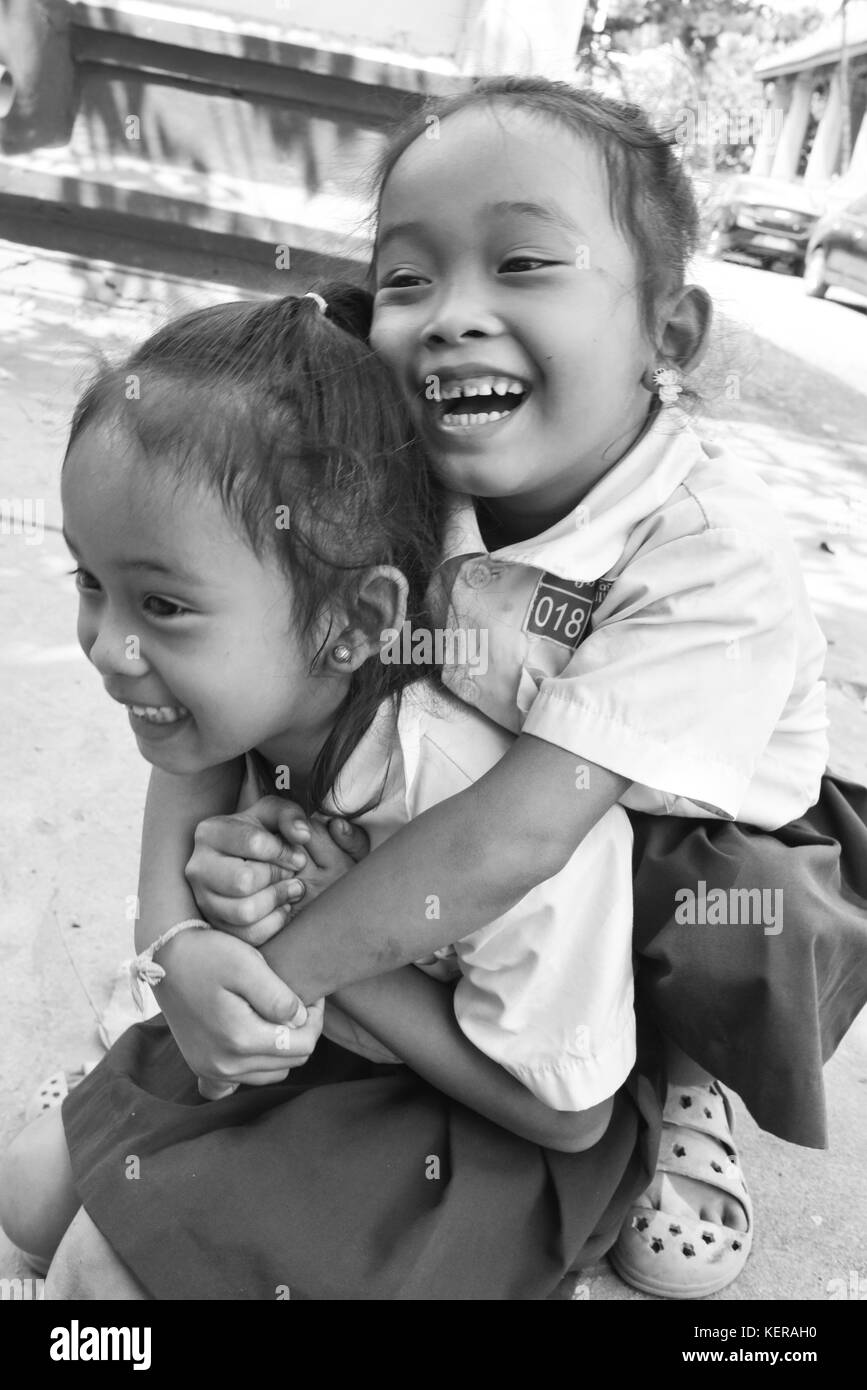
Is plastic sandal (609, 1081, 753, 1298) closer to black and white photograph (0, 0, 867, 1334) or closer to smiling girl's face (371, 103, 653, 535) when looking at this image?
black and white photograph (0, 0, 867, 1334)

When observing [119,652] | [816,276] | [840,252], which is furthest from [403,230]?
[816,276]

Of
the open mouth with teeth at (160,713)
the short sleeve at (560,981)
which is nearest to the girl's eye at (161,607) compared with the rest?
the open mouth with teeth at (160,713)

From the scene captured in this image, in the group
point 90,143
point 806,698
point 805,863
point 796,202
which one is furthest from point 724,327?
point 796,202

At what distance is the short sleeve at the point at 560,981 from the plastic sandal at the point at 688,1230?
341mm

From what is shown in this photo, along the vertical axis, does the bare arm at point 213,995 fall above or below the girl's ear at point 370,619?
below

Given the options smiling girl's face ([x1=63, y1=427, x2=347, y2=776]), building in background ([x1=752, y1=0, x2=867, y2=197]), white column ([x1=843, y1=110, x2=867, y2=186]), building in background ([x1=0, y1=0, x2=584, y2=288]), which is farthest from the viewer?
building in background ([x1=752, y1=0, x2=867, y2=197])

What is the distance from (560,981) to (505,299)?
748 millimetres

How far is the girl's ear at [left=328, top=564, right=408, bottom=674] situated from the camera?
142 cm

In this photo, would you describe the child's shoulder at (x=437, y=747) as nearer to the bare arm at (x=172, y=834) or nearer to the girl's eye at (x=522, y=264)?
the bare arm at (x=172, y=834)

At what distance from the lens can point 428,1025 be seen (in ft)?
4.95

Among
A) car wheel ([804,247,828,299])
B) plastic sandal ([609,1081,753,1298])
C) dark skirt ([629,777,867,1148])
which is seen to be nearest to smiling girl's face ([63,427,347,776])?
dark skirt ([629,777,867,1148])

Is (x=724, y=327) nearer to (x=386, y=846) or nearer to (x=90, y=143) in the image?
(x=386, y=846)

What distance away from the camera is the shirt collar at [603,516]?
4.83 feet
